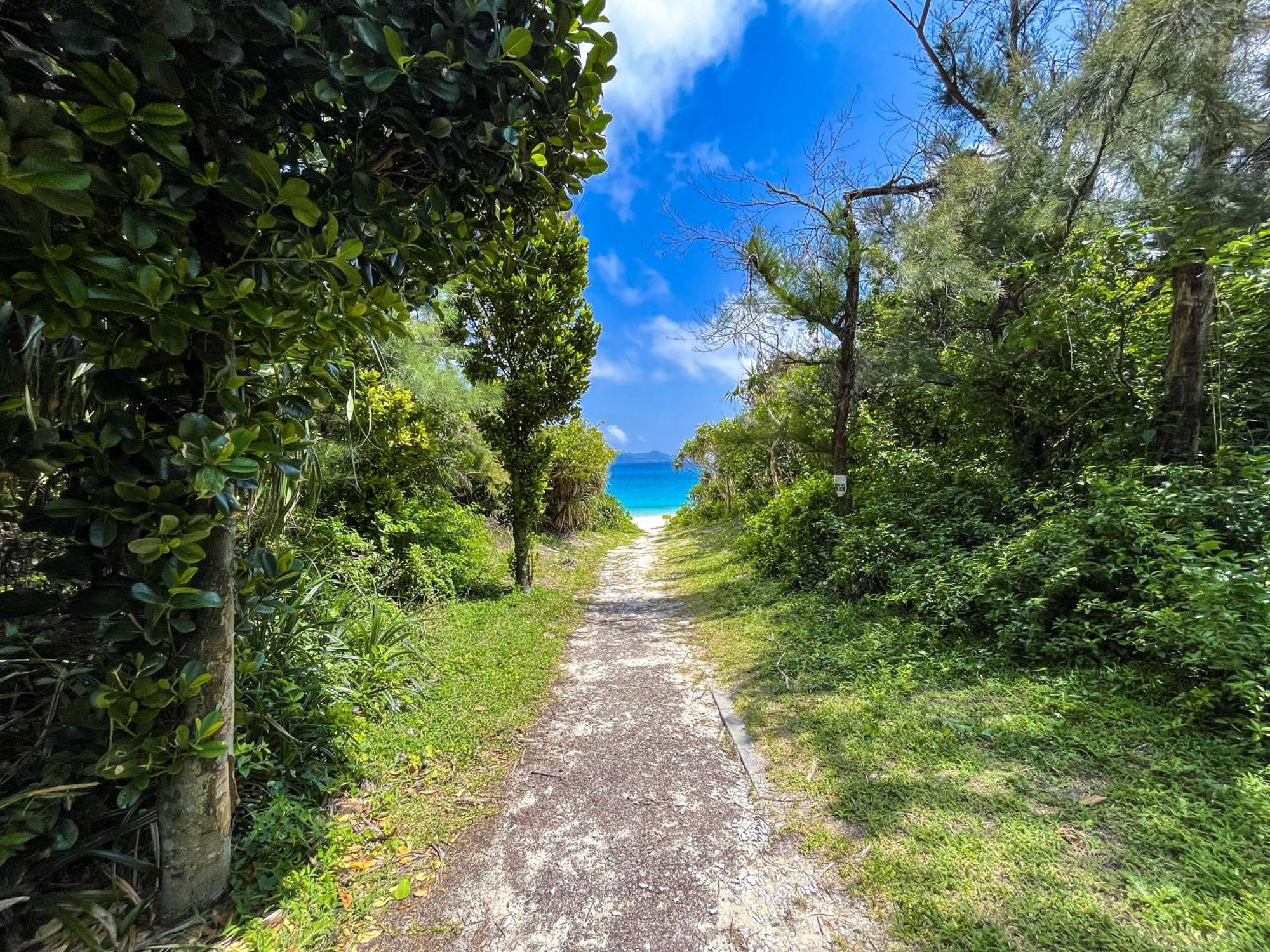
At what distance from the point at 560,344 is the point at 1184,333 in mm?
5464

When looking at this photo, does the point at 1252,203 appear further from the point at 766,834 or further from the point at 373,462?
the point at 373,462

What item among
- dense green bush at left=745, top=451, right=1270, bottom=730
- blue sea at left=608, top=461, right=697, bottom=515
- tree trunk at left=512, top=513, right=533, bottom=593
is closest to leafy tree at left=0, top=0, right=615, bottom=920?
dense green bush at left=745, top=451, right=1270, bottom=730

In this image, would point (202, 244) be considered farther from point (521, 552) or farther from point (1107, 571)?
point (521, 552)

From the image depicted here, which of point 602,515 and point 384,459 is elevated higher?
Answer: point 384,459

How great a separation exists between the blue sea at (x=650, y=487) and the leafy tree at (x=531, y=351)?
434 inches

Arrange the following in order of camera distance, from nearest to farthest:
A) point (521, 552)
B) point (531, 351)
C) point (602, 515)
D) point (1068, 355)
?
A: point (1068, 355) < point (531, 351) < point (521, 552) < point (602, 515)

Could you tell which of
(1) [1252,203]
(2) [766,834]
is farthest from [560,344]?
(1) [1252,203]

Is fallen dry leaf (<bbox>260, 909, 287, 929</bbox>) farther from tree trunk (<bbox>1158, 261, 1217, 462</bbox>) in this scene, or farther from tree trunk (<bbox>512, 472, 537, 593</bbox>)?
tree trunk (<bbox>1158, 261, 1217, 462</bbox>)

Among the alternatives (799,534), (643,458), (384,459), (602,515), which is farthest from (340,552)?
(643,458)

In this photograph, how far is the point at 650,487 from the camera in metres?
64.4

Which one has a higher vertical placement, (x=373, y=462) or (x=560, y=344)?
(x=560, y=344)

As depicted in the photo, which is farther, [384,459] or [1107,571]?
[384,459]

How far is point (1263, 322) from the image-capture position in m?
3.39

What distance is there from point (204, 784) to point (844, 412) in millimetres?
5893
